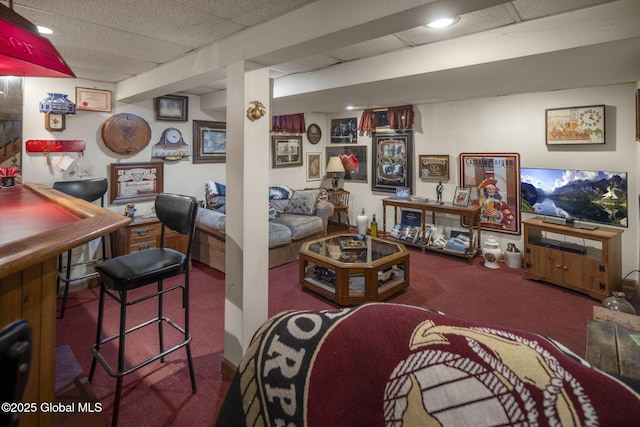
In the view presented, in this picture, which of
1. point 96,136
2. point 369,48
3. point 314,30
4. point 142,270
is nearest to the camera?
point 314,30

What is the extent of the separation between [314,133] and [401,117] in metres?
1.92

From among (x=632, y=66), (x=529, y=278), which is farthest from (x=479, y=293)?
(x=632, y=66)

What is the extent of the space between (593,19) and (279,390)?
249cm

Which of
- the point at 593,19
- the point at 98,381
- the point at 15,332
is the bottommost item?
the point at 98,381

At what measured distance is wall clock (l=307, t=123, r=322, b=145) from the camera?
22.1 ft

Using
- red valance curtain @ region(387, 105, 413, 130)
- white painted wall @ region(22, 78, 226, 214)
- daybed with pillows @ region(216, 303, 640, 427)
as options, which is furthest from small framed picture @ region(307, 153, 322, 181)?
daybed with pillows @ region(216, 303, 640, 427)

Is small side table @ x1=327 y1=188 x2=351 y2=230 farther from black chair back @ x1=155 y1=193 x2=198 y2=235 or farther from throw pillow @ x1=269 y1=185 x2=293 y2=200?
black chair back @ x1=155 y1=193 x2=198 y2=235

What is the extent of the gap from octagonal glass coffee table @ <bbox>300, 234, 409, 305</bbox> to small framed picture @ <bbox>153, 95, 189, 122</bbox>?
241cm

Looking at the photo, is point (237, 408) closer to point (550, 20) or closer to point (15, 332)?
point (15, 332)

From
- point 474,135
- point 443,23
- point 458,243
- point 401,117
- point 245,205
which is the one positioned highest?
point 401,117

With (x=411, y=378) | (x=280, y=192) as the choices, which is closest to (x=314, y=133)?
(x=280, y=192)

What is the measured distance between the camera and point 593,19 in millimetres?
1912

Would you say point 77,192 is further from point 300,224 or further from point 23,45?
point 300,224

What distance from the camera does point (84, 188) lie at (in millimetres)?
3354
